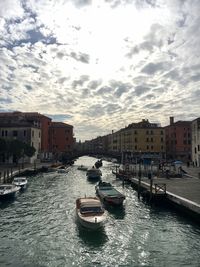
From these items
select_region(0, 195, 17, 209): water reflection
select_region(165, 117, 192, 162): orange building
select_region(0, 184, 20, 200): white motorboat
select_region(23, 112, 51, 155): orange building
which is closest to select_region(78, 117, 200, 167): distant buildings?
select_region(165, 117, 192, 162): orange building

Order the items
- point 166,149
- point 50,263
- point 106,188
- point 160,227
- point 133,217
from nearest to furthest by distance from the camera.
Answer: point 50,263
point 160,227
point 133,217
point 106,188
point 166,149

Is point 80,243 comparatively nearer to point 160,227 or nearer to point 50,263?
point 50,263

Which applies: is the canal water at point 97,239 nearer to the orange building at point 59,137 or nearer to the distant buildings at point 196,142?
the distant buildings at point 196,142

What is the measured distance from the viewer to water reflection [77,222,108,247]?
826 inches

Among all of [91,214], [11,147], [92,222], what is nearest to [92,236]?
[92,222]

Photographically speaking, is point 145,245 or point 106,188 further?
point 106,188

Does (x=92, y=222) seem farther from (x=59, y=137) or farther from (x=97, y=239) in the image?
(x=59, y=137)

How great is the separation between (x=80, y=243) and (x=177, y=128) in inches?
3849

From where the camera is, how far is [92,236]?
2236 cm

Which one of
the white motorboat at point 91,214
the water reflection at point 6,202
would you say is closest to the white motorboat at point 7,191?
the water reflection at point 6,202

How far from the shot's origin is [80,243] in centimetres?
2095

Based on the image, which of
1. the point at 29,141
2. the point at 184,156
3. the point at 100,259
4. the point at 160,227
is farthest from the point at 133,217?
the point at 184,156

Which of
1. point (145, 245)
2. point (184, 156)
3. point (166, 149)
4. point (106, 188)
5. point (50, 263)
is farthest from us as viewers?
point (166, 149)

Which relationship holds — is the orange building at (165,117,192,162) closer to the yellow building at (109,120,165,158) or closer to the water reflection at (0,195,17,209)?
the yellow building at (109,120,165,158)
